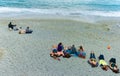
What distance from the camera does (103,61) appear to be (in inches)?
827

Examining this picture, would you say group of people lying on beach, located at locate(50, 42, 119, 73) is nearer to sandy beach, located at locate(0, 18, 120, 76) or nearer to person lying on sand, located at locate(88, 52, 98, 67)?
person lying on sand, located at locate(88, 52, 98, 67)

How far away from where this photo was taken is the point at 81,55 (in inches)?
863

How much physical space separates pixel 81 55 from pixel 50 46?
124 inches

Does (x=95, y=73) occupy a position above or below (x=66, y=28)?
below

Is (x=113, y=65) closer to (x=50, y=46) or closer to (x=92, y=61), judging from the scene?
(x=92, y=61)

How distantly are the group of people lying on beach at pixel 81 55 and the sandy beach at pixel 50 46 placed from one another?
385 millimetres

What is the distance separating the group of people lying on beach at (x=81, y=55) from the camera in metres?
20.4

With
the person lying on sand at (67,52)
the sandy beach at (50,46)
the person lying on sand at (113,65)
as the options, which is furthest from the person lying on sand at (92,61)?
the person lying on sand at (67,52)

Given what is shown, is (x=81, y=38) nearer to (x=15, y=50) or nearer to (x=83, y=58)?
(x=83, y=58)

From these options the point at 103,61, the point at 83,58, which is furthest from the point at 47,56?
the point at 103,61

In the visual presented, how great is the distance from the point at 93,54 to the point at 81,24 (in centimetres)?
1206

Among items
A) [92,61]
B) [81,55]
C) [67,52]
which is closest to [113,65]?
[92,61]

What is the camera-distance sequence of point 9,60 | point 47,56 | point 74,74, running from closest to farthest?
1. point 74,74
2. point 9,60
3. point 47,56

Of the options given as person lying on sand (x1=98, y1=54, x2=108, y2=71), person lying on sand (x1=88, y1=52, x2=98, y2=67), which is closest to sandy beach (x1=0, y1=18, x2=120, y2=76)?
person lying on sand (x1=88, y1=52, x2=98, y2=67)
